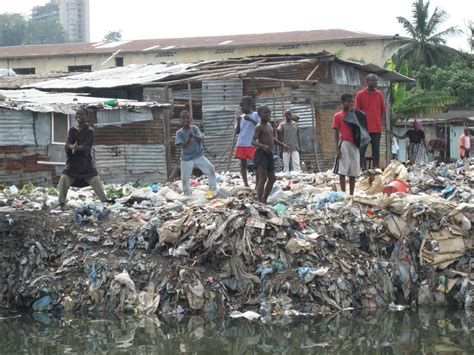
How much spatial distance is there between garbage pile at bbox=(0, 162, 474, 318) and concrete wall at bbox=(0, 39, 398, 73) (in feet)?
97.4

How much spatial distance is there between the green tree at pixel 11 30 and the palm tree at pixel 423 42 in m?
61.2

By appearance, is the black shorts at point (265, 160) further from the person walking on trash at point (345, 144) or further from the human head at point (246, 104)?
the human head at point (246, 104)

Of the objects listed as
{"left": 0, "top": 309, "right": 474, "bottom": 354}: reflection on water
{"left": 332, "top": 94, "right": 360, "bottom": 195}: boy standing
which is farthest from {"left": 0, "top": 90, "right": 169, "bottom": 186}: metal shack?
{"left": 0, "top": 309, "right": 474, "bottom": 354}: reflection on water

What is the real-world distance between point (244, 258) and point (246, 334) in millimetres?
1173

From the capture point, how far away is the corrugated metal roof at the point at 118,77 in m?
20.3

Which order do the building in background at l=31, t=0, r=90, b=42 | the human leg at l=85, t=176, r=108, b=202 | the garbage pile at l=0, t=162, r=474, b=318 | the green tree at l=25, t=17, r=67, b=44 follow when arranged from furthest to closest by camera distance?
the building in background at l=31, t=0, r=90, b=42 → the green tree at l=25, t=17, r=67, b=44 → the human leg at l=85, t=176, r=108, b=202 → the garbage pile at l=0, t=162, r=474, b=318

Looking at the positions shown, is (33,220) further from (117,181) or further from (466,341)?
(117,181)

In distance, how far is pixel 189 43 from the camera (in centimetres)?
4066

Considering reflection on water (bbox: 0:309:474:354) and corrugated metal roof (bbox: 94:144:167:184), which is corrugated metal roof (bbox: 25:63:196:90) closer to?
corrugated metal roof (bbox: 94:144:167:184)

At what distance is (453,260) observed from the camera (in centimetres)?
871

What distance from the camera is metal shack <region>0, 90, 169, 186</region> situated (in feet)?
52.5

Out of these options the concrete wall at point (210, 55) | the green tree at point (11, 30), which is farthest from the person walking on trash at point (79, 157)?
the green tree at point (11, 30)

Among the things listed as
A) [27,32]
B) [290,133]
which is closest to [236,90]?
[290,133]

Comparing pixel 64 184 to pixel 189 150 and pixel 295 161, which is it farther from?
pixel 295 161
